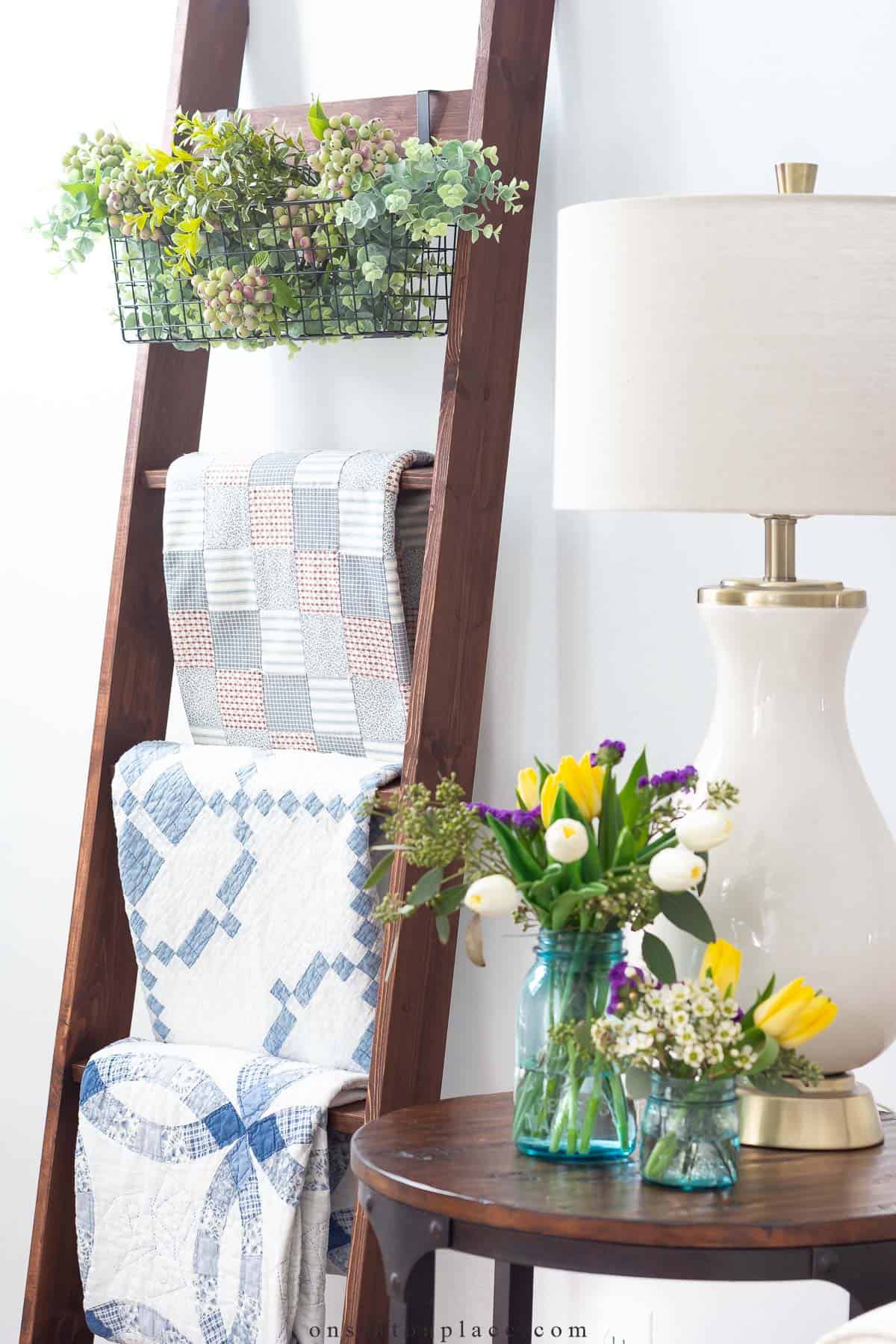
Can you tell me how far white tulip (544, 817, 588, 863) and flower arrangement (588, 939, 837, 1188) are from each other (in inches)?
3.4

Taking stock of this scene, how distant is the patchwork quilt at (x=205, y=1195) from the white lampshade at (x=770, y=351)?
80cm

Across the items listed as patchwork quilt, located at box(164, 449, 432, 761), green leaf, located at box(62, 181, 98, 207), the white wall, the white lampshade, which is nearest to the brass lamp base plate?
the white wall

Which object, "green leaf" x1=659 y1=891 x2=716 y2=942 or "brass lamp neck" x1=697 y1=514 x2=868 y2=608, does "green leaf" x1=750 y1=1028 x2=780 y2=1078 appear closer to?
"green leaf" x1=659 y1=891 x2=716 y2=942

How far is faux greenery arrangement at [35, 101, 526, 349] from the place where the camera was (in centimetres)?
170

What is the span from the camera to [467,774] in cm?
184

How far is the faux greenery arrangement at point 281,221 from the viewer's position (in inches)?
66.8

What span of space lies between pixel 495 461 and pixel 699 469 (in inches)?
20.2

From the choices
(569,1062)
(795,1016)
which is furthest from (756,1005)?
(569,1062)

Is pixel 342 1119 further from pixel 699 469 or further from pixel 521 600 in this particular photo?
pixel 699 469

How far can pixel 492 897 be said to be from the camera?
1296 millimetres

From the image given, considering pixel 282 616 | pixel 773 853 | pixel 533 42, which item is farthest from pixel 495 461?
pixel 773 853

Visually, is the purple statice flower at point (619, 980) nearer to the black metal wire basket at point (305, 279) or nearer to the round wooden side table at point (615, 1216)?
the round wooden side table at point (615, 1216)

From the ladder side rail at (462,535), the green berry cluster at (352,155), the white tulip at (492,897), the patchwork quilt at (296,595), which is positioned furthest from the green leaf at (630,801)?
the green berry cluster at (352,155)

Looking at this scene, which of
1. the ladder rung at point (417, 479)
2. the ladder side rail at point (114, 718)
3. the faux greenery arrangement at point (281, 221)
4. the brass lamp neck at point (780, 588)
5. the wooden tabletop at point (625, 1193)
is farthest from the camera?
the ladder side rail at point (114, 718)
